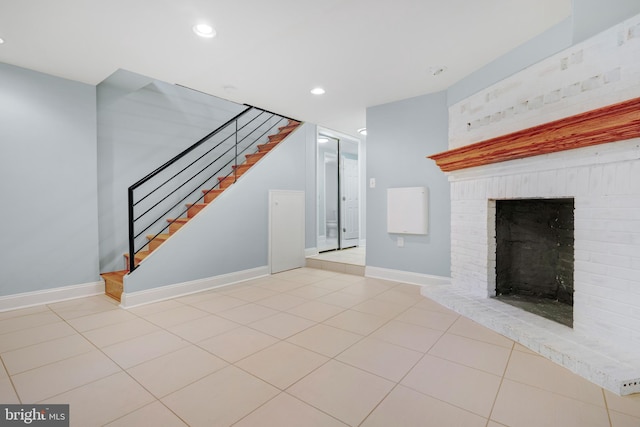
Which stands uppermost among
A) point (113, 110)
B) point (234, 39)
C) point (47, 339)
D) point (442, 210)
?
point (234, 39)

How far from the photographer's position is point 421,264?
3.97 m

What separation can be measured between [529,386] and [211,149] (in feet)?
15.3

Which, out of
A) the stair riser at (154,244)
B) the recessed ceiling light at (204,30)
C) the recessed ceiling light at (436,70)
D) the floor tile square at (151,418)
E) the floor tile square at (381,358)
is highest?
the recessed ceiling light at (204,30)

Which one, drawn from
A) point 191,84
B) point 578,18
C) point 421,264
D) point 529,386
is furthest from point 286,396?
point 191,84

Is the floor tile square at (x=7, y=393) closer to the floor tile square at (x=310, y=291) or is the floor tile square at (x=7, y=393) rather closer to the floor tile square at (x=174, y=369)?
the floor tile square at (x=174, y=369)

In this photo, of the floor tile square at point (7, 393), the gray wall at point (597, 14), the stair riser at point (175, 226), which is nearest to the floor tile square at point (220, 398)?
the floor tile square at point (7, 393)

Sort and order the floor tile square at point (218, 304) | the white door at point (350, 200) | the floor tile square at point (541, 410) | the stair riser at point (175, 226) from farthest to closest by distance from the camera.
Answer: the white door at point (350, 200)
the stair riser at point (175, 226)
the floor tile square at point (218, 304)
the floor tile square at point (541, 410)

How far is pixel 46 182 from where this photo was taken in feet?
10.7

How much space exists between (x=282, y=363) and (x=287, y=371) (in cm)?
11

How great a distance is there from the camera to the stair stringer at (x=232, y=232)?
11.5 feet

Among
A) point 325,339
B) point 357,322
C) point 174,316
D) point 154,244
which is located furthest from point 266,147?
point 325,339

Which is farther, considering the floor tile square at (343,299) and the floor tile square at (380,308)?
the floor tile square at (343,299)

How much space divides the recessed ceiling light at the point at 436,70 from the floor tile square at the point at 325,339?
2.86m

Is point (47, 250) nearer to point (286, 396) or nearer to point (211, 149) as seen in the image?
point (211, 149)
